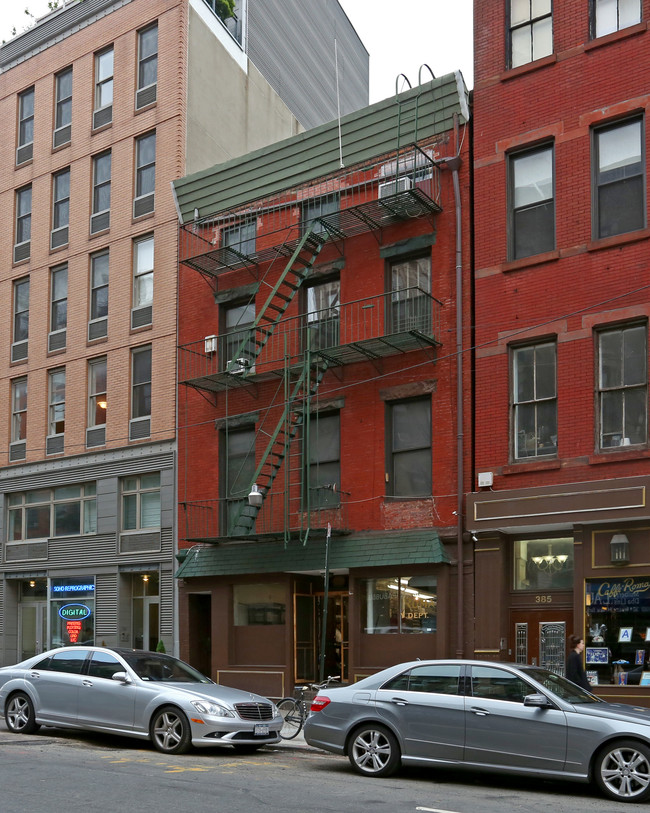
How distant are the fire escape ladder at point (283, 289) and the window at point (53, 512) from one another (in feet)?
23.2

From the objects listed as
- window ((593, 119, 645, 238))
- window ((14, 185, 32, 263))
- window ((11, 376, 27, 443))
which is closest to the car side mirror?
window ((593, 119, 645, 238))

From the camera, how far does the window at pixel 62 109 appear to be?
29906 mm

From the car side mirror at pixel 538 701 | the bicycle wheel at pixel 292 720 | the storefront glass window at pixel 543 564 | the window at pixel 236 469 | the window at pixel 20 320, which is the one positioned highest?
the window at pixel 20 320

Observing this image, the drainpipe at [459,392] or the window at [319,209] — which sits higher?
the window at [319,209]

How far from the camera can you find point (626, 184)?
60.4ft

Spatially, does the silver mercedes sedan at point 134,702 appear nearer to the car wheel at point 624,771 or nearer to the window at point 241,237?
the car wheel at point 624,771

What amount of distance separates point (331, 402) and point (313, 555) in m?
3.21

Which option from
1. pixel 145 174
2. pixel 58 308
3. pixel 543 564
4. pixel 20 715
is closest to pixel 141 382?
pixel 58 308

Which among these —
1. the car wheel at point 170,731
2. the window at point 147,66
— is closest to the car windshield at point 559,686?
the car wheel at point 170,731

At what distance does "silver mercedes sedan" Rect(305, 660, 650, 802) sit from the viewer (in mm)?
11289

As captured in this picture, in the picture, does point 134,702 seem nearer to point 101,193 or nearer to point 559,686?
point 559,686

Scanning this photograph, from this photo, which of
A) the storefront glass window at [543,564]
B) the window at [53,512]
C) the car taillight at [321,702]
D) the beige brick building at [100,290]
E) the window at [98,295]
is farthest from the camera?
the window at [98,295]

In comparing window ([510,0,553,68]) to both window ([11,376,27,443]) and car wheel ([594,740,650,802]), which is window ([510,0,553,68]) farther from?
window ([11,376,27,443])

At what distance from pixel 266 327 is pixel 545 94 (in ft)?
25.3
